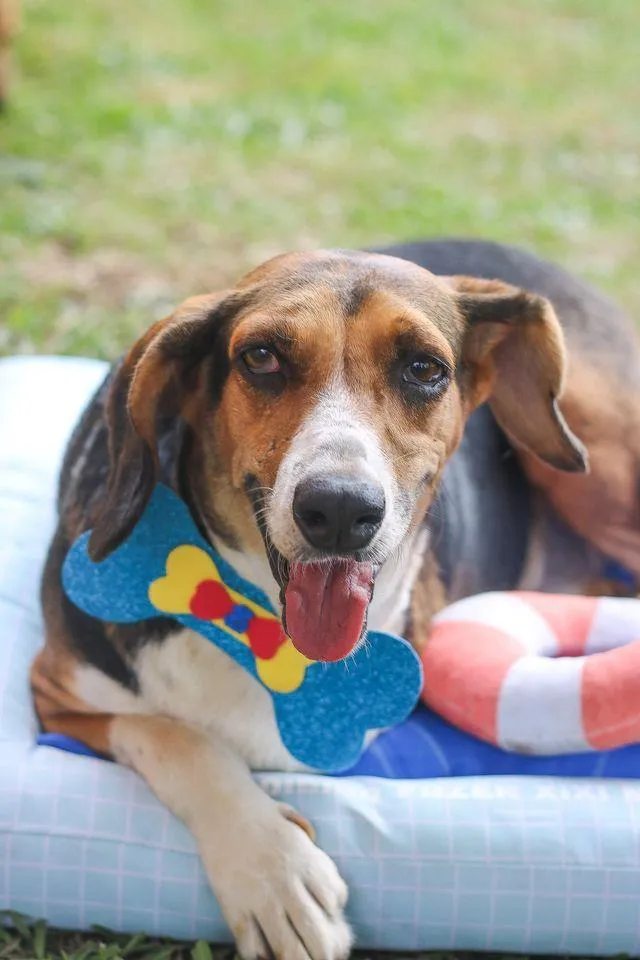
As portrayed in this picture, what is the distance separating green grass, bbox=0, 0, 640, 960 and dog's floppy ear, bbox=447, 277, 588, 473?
2.98 meters

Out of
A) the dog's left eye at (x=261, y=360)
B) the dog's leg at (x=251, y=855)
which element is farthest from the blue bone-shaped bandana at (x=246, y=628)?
the dog's left eye at (x=261, y=360)

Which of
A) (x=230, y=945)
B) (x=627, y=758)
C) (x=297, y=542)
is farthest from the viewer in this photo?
(x=627, y=758)

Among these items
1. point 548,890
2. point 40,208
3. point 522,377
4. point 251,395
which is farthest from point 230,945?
point 40,208

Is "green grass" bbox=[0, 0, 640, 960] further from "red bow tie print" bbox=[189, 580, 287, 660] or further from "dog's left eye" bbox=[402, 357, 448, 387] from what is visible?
"dog's left eye" bbox=[402, 357, 448, 387]

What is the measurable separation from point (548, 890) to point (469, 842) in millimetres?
Answer: 242

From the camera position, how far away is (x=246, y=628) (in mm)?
3141

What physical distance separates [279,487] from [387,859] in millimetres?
1104

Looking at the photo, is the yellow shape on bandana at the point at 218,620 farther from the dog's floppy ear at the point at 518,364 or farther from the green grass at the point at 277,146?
the green grass at the point at 277,146

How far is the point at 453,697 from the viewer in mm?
3469

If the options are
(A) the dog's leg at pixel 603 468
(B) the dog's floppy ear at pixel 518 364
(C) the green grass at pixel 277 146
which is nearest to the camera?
(B) the dog's floppy ear at pixel 518 364

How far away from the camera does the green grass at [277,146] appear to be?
276 inches

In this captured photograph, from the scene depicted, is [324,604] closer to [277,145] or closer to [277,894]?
[277,894]

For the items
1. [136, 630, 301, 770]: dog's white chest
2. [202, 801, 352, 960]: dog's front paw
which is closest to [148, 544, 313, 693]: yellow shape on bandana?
[136, 630, 301, 770]: dog's white chest

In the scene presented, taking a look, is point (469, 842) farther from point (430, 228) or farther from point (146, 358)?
point (430, 228)
